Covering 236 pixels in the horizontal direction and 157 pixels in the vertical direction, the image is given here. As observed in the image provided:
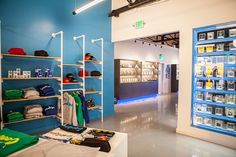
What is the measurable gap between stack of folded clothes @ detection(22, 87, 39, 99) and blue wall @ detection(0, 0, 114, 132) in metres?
0.28

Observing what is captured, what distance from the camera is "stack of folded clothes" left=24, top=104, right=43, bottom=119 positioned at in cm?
371

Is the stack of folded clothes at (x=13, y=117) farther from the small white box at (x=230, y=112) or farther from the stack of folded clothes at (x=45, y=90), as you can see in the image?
the small white box at (x=230, y=112)

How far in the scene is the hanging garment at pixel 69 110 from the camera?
4.09m

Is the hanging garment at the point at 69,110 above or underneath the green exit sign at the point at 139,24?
underneath

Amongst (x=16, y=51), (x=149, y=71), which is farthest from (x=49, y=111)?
(x=149, y=71)

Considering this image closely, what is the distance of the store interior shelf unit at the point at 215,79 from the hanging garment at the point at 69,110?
293 cm

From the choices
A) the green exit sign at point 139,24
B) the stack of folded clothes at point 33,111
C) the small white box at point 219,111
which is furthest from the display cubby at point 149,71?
the stack of folded clothes at point 33,111

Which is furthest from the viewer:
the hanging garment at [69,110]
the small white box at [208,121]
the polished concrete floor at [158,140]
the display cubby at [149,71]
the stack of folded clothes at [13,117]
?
the display cubby at [149,71]

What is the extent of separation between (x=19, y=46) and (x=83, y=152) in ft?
11.7

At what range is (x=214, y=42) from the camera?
3.73 m

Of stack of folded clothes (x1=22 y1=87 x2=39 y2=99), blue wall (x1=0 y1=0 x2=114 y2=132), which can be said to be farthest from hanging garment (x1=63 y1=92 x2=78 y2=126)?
blue wall (x1=0 y1=0 x2=114 y2=132)

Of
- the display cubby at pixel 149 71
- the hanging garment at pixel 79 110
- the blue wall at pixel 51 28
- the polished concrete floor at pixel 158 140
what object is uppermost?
the blue wall at pixel 51 28

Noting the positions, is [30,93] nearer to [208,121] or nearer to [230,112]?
[208,121]

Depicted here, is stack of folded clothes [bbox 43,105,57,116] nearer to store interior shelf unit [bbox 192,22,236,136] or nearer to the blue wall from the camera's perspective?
the blue wall
